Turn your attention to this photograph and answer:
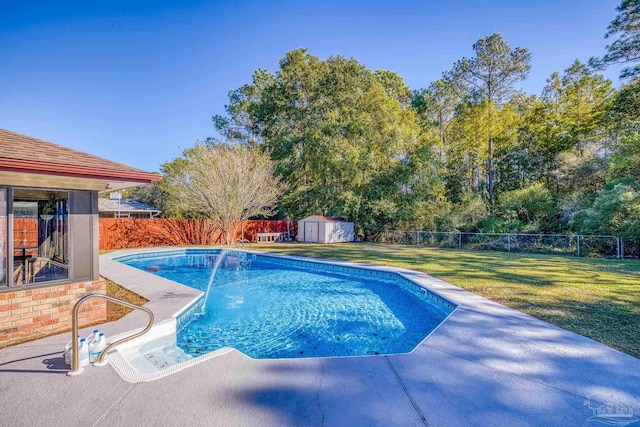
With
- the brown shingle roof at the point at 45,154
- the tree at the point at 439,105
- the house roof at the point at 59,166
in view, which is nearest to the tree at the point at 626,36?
the tree at the point at 439,105

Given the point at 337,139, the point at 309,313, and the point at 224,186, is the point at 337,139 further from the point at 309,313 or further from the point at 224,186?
the point at 309,313

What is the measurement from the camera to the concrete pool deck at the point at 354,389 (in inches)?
97.0

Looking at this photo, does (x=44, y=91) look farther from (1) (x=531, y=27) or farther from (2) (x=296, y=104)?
(1) (x=531, y=27)

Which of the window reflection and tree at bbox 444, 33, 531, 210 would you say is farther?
tree at bbox 444, 33, 531, 210

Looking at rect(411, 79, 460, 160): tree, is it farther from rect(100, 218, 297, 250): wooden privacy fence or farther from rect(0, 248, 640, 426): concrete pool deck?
rect(0, 248, 640, 426): concrete pool deck

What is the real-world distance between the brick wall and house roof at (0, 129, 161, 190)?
1476mm

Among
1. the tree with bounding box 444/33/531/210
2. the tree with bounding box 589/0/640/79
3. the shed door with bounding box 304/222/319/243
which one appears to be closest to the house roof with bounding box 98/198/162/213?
the shed door with bounding box 304/222/319/243

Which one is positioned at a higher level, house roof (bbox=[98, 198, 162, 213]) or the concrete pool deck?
house roof (bbox=[98, 198, 162, 213])

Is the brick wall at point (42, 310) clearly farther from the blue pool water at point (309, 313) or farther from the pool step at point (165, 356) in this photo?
the blue pool water at point (309, 313)

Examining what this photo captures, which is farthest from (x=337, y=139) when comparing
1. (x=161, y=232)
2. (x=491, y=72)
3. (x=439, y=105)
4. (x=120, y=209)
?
(x=120, y=209)

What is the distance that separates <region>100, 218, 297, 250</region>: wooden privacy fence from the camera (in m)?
16.6

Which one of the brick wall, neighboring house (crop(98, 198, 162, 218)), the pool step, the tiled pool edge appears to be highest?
neighboring house (crop(98, 198, 162, 218))

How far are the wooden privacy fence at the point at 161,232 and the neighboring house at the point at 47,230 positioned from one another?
1310 cm

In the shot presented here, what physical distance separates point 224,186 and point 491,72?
816 inches
